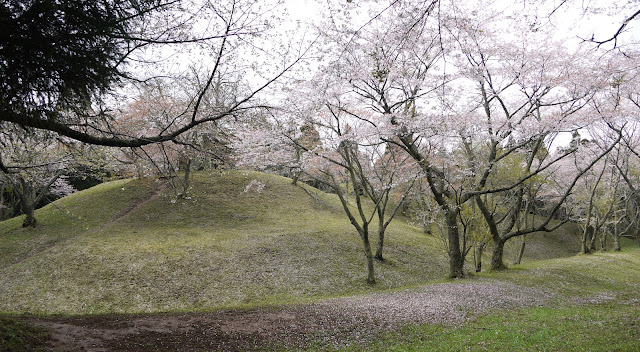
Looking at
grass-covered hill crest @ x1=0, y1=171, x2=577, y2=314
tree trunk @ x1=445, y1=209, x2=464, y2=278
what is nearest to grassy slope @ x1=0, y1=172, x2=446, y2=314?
grass-covered hill crest @ x1=0, y1=171, x2=577, y2=314

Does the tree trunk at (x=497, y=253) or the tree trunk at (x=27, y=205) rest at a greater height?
the tree trunk at (x=27, y=205)

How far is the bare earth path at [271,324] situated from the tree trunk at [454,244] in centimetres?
357

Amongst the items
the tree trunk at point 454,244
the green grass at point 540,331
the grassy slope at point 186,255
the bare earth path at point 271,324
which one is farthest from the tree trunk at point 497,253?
the bare earth path at point 271,324

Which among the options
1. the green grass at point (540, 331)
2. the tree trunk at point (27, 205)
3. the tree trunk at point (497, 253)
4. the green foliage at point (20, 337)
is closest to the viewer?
the green foliage at point (20, 337)

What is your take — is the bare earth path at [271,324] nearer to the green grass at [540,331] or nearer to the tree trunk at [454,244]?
the green grass at [540,331]

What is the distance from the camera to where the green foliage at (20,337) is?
4.95m

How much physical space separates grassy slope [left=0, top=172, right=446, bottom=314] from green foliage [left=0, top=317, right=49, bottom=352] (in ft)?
11.3

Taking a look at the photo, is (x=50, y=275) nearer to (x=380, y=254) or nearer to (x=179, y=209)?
(x=179, y=209)

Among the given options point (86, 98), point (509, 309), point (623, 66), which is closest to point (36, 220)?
point (86, 98)

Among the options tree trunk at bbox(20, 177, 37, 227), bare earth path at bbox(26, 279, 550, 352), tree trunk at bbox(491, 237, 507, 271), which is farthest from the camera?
tree trunk at bbox(20, 177, 37, 227)

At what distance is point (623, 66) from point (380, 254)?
13565mm

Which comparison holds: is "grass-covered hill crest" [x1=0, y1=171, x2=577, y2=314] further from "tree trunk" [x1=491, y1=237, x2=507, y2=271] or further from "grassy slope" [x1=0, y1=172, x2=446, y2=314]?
"tree trunk" [x1=491, y1=237, x2=507, y2=271]

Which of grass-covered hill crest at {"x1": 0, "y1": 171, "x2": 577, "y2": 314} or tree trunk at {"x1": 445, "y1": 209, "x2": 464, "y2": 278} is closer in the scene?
grass-covered hill crest at {"x1": 0, "y1": 171, "x2": 577, "y2": 314}

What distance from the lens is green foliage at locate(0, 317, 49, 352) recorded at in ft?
16.3
